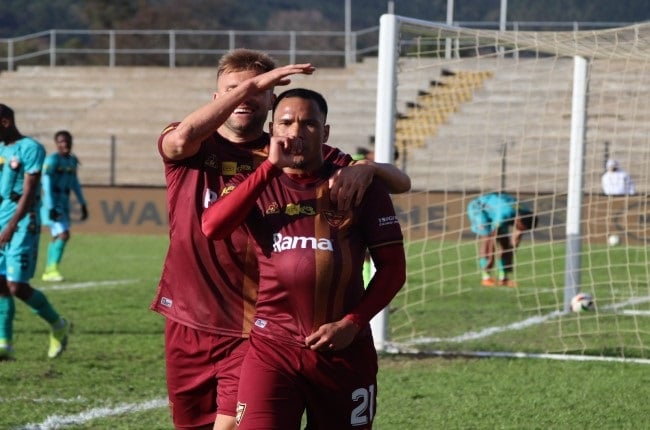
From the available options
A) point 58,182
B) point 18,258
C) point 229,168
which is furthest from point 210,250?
point 58,182

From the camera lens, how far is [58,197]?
1661cm

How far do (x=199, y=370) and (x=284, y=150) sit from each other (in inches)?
48.8

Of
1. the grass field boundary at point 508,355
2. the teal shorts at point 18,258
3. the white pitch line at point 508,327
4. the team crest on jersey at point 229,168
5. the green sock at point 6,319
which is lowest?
the white pitch line at point 508,327

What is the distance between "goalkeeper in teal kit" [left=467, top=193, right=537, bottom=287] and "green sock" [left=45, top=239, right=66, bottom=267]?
5.47 m

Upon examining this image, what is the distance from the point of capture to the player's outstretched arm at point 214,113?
4.16m

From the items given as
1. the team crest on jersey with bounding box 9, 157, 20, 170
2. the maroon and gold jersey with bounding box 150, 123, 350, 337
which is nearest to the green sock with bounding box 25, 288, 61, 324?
the team crest on jersey with bounding box 9, 157, 20, 170

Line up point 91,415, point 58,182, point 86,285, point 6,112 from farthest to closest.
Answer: point 58,182
point 86,285
point 6,112
point 91,415

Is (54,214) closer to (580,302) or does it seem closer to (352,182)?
(580,302)

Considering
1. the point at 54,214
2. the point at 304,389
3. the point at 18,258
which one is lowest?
the point at 54,214

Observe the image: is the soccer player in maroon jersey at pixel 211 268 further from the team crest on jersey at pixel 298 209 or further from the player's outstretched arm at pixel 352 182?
the team crest on jersey at pixel 298 209

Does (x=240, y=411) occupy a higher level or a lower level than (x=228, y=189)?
lower

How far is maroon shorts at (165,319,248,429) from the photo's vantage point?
481cm

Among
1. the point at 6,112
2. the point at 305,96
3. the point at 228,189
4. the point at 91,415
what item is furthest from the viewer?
the point at 6,112

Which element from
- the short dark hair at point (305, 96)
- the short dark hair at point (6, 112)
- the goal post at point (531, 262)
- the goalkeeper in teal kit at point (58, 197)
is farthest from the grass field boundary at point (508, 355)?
the goalkeeper in teal kit at point (58, 197)
